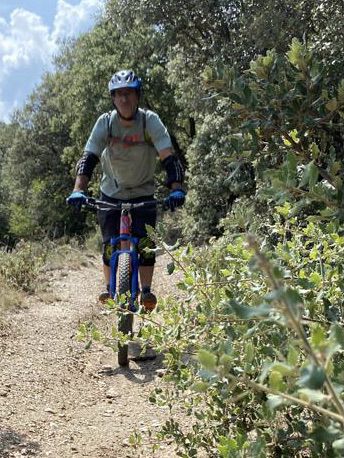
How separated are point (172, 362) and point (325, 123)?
984mm

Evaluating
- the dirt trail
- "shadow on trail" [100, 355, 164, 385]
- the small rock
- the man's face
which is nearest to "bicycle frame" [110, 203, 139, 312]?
"shadow on trail" [100, 355, 164, 385]

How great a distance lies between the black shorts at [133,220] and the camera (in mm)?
4605

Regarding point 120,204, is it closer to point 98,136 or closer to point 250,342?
point 98,136

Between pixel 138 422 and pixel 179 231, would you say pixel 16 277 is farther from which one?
pixel 179 231

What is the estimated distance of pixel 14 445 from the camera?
271 cm

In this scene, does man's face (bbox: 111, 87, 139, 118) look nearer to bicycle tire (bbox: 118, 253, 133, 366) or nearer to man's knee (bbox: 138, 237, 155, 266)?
man's knee (bbox: 138, 237, 155, 266)

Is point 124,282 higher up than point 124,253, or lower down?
lower down

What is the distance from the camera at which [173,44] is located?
1290 centimetres

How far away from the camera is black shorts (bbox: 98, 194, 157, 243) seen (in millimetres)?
4605

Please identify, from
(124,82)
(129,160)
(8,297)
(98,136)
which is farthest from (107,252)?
(8,297)

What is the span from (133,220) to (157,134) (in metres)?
0.73

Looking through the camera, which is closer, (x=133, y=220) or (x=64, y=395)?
(x=64, y=395)

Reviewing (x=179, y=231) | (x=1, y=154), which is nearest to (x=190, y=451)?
(x=179, y=231)

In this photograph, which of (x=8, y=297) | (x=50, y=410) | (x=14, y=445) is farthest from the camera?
(x=8, y=297)
